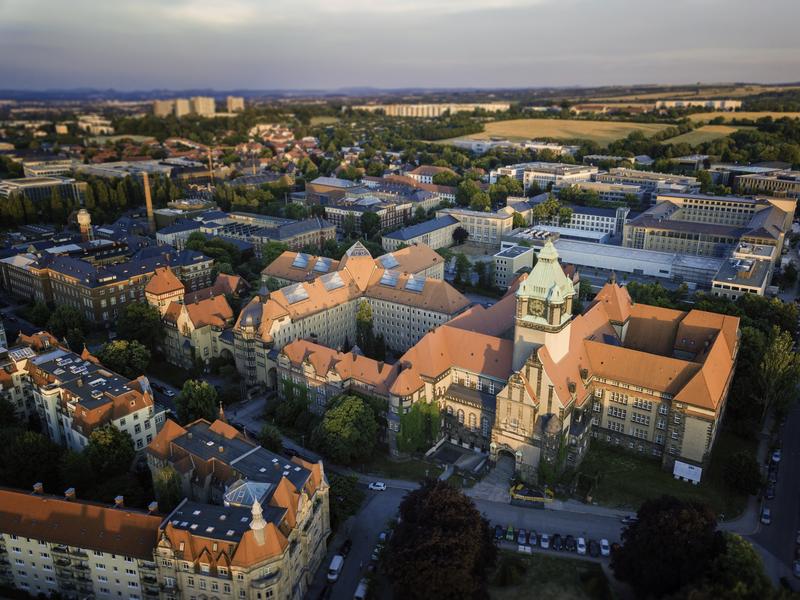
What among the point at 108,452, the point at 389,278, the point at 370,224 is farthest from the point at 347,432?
the point at 370,224

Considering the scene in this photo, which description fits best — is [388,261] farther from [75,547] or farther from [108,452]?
[75,547]

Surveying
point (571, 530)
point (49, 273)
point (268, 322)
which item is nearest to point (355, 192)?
point (49, 273)

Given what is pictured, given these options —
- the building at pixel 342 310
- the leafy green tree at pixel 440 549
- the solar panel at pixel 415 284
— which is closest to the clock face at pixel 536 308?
the leafy green tree at pixel 440 549

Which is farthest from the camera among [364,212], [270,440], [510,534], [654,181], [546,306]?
[654,181]

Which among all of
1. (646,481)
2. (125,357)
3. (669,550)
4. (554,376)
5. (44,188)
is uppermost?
(554,376)

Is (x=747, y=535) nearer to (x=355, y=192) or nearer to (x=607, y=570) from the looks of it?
(x=607, y=570)

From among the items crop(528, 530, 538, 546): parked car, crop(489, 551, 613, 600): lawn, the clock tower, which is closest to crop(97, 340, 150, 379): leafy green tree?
the clock tower
